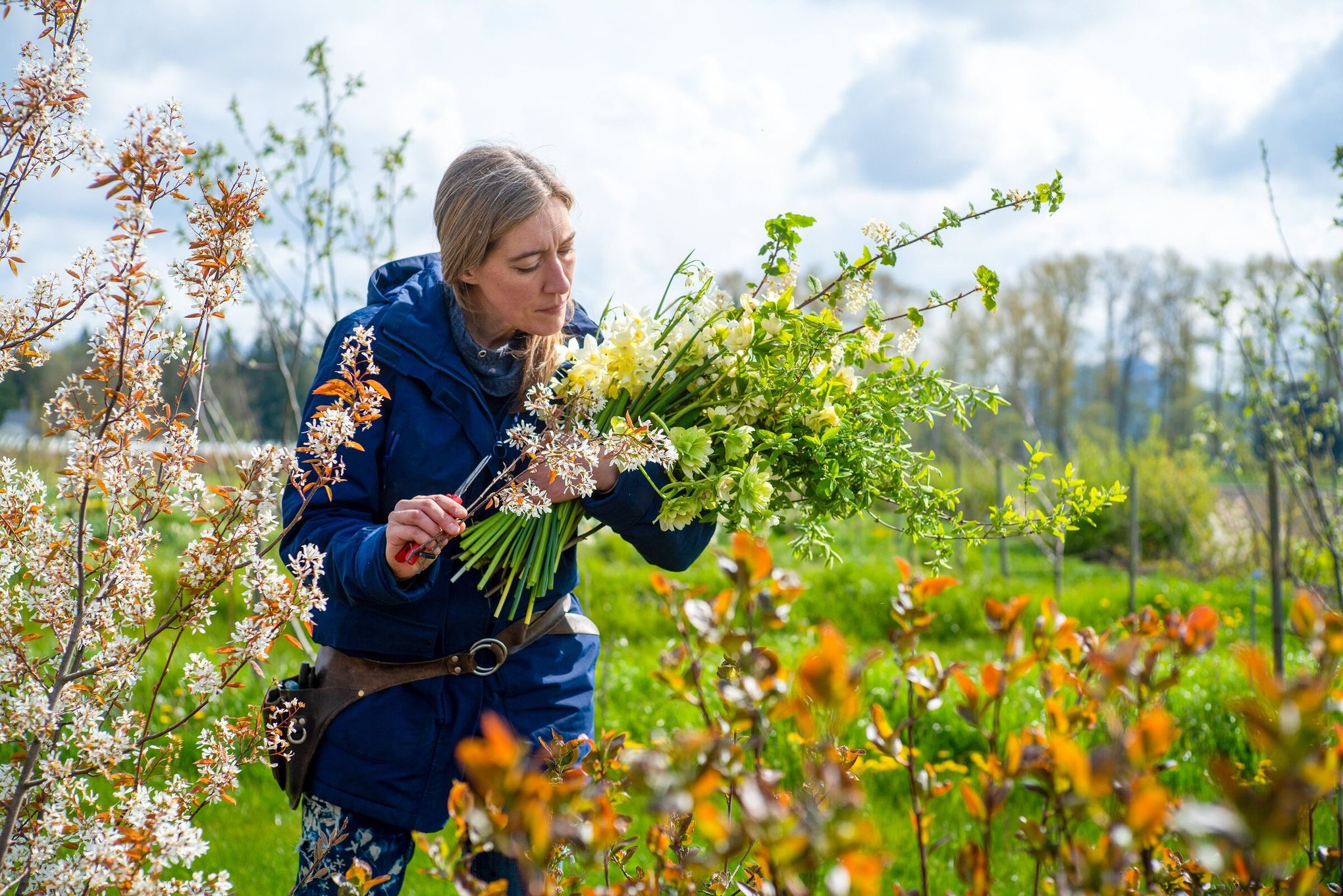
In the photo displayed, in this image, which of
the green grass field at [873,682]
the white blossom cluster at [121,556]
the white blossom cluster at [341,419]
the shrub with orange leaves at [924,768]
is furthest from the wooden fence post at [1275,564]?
the white blossom cluster at [121,556]

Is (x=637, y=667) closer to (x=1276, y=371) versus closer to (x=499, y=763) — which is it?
(x=1276, y=371)

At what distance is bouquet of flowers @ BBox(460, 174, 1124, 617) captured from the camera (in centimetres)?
199

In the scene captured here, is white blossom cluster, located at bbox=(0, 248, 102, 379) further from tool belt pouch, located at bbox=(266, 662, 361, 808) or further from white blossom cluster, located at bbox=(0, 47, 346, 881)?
tool belt pouch, located at bbox=(266, 662, 361, 808)

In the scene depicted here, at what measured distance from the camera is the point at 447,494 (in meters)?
2.00

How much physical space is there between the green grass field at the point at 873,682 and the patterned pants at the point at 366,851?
118cm

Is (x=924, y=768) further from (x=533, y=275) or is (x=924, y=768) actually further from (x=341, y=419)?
(x=533, y=275)

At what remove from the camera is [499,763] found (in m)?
0.77

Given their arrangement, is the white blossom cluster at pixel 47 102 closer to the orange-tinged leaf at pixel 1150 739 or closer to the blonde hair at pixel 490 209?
the blonde hair at pixel 490 209

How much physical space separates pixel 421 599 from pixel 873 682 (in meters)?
4.26

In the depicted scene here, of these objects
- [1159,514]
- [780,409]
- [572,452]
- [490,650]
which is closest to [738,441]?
Result: [780,409]

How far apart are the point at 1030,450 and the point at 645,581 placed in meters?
6.55

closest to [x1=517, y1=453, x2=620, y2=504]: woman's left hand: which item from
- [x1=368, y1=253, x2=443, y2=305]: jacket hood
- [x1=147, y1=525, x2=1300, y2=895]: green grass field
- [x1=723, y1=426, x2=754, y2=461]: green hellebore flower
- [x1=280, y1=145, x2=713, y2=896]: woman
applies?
[x1=280, y1=145, x2=713, y2=896]: woman

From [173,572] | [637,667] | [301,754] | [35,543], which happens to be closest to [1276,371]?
[637,667]

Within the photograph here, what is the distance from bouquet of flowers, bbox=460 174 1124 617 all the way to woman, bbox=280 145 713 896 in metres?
0.10
